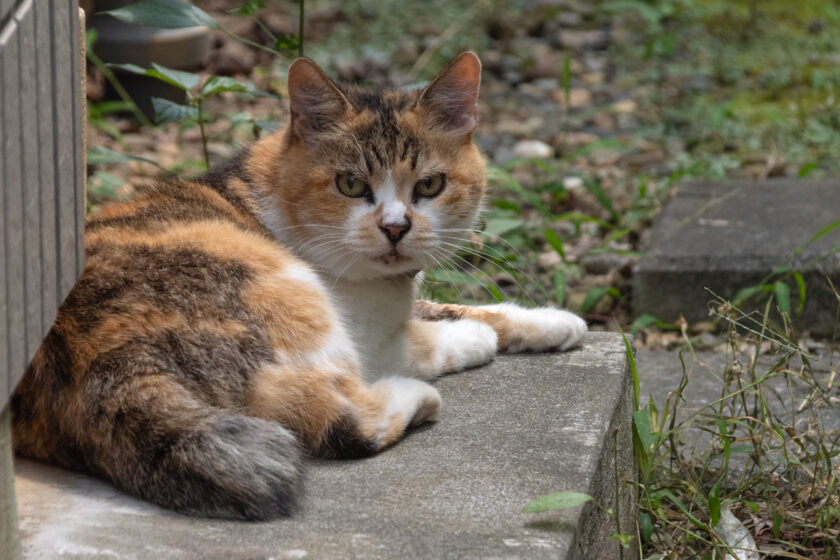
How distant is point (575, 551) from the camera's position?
198 centimetres

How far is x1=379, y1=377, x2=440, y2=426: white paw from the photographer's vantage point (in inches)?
95.9

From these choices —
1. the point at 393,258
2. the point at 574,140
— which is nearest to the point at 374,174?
the point at 393,258

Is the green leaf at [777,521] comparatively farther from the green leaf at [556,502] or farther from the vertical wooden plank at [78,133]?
the vertical wooden plank at [78,133]

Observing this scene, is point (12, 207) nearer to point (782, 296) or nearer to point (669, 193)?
point (782, 296)

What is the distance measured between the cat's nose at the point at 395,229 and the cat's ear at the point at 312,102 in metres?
0.33

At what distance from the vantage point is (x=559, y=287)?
413 cm

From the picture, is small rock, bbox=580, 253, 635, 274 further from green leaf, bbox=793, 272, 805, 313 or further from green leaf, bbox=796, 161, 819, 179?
green leaf, bbox=796, 161, 819, 179

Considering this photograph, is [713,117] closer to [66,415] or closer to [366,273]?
[366,273]

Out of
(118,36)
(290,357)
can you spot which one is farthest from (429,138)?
(118,36)

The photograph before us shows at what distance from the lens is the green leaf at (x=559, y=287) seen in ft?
13.4

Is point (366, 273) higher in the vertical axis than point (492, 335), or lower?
higher

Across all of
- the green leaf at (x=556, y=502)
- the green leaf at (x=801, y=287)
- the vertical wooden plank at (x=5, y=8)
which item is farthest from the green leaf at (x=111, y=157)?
the green leaf at (x=801, y=287)

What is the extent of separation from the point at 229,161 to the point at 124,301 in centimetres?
88

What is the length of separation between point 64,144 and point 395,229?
3.00 feet
